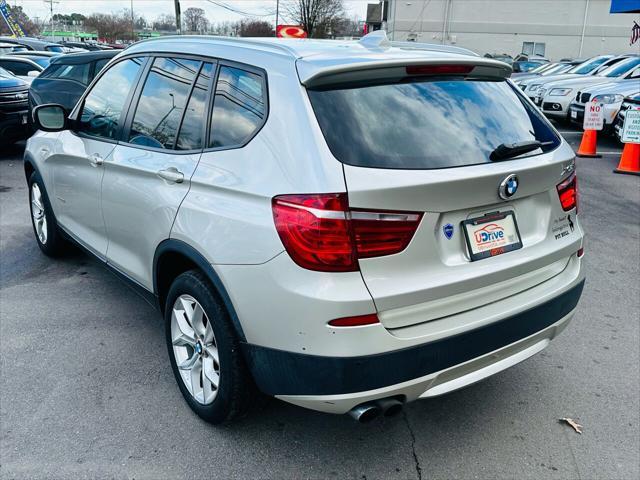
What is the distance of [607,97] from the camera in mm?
11359

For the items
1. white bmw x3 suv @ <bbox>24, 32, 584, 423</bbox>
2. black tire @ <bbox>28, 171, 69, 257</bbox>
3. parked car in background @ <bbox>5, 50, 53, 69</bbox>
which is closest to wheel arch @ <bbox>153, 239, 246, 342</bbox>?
white bmw x3 suv @ <bbox>24, 32, 584, 423</bbox>

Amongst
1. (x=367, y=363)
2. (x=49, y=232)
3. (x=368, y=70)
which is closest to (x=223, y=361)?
(x=367, y=363)

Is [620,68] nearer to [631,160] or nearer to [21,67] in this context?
[631,160]

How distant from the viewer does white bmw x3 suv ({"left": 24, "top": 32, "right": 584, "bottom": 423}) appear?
7.02 feet

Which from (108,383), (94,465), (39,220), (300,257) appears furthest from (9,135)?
(300,257)

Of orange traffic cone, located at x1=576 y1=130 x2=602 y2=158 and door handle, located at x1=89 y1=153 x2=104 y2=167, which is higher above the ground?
door handle, located at x1=89 y1=153 x2=104 y2=167

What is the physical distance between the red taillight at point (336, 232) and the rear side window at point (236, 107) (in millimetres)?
515

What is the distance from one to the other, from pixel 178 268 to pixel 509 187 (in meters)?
1.69

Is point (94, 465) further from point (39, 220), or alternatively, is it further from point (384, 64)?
point (39, 220)

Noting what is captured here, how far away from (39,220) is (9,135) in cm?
545

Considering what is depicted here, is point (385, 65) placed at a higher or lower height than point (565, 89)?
higher

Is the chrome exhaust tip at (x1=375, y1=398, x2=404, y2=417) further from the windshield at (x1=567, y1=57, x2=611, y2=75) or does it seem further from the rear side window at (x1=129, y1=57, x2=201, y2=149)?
the windshield at (x1=567, y1=57, x2=611, y2=75)

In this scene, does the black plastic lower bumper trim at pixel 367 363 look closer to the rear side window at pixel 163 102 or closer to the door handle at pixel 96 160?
the rear side window at pixel 163 102

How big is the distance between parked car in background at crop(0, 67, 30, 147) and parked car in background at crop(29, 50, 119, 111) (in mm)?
189
